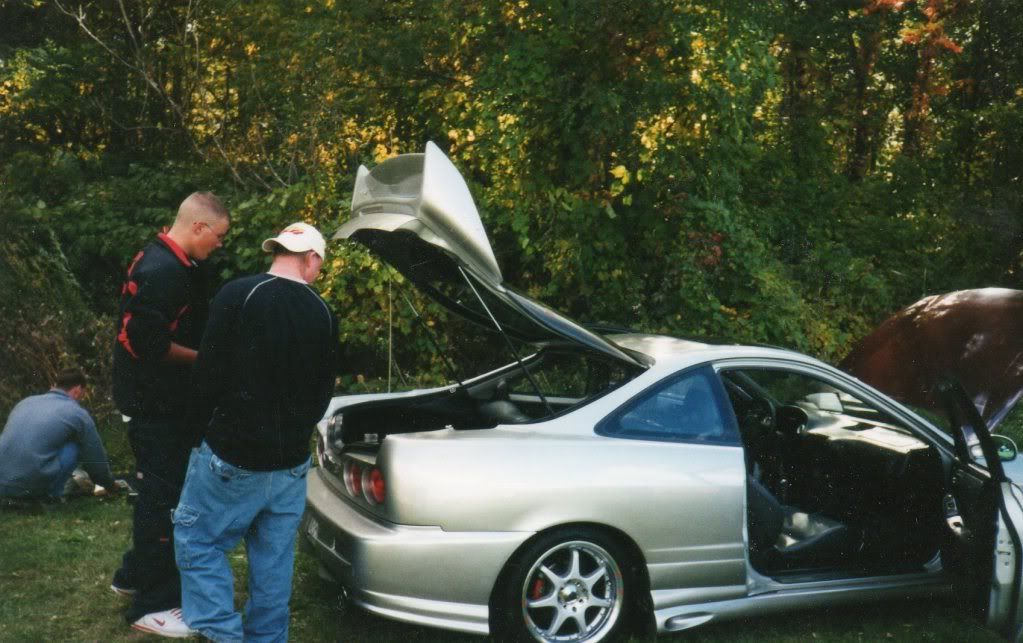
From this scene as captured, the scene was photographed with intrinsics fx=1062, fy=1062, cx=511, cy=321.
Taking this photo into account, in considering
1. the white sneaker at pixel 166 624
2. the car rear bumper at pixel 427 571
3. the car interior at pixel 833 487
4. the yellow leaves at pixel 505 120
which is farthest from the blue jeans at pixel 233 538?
the yellow leaves at pixel 505 120

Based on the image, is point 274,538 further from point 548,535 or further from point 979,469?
point 979,469

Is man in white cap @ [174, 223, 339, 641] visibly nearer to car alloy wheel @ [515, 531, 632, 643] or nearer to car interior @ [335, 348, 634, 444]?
car alloy wheel @ [515, 531, 632, 643]

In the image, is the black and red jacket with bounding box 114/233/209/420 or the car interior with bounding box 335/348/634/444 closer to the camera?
the black and red jacket with bounding box 114/233/209/420

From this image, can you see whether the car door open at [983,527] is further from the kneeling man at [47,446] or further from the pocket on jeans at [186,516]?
the kneeling man at [47,446]

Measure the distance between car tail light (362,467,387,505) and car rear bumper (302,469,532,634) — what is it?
0.36 feet

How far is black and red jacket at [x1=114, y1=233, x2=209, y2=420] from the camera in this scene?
15.0 ft

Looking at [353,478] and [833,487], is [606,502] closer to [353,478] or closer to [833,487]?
[353,478]

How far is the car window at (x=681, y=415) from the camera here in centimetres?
469

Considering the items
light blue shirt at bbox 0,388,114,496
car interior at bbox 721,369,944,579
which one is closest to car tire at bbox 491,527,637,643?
car interior at bbox 721,369,944,579

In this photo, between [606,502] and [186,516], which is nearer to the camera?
[186,516]

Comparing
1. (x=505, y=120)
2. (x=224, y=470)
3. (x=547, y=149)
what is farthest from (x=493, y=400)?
(x=547, y=149)

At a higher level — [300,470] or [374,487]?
[300,470]

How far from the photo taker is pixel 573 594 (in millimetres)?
4539

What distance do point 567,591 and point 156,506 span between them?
6.18 ft
